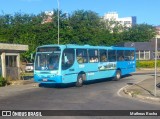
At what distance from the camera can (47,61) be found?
23656mm

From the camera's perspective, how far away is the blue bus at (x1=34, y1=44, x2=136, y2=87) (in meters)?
23.3

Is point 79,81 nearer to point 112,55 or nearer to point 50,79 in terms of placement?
point 50,79

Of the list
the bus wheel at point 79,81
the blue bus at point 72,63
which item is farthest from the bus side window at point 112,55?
the bus wheel at point 79,81

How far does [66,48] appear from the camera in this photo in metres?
23.8

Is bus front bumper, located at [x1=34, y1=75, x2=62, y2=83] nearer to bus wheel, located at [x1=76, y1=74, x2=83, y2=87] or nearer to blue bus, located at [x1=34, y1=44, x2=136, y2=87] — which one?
blue bus, located at [x1=34, y1=44, x2=136, y2=87]

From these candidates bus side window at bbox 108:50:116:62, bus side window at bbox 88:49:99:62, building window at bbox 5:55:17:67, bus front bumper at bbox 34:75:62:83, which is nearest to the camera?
bus front bumper at bbox 34:75:62:83

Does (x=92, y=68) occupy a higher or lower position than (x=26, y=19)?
lower

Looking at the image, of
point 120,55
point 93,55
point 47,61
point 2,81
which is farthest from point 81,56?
point 120,55

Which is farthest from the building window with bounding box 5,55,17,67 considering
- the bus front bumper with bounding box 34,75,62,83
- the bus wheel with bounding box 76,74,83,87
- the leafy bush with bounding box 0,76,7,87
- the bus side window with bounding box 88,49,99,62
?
the bus wheel with bounding box 76,74,83,87

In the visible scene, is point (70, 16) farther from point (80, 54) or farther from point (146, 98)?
point (146, 98)

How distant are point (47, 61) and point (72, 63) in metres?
1.57

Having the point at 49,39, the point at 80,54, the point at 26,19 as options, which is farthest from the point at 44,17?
the point at 80,54

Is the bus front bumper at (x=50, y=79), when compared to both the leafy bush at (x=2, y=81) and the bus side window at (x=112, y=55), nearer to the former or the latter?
the leafy bush at (x=2, y=81)

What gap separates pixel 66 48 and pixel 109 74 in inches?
252
